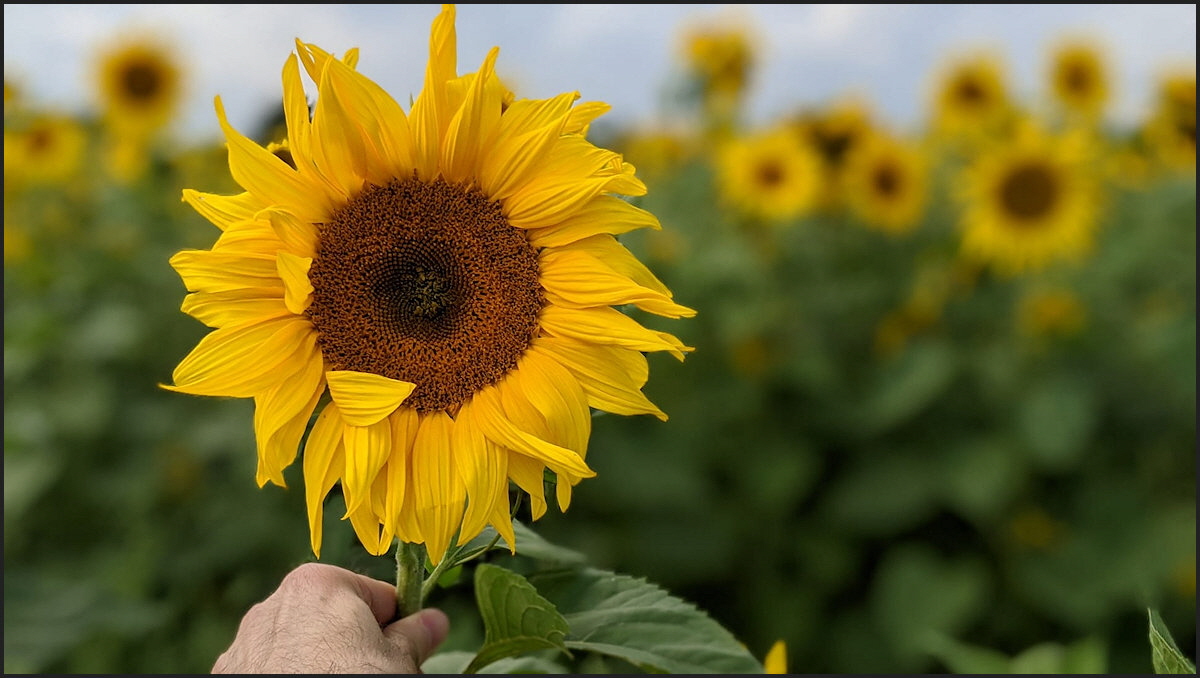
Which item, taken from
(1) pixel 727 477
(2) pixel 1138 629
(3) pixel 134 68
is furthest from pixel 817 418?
(3) pixel 134 68

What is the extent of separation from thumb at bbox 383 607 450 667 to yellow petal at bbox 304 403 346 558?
0.13 metres

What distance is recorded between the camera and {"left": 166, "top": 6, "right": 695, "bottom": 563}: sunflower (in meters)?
0.86

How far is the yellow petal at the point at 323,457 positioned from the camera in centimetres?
86

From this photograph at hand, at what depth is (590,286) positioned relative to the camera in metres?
0.90

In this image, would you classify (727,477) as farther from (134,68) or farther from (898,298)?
(134,68)

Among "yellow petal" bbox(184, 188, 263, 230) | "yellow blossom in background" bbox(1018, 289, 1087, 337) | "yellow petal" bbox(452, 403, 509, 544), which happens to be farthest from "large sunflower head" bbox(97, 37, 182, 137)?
"yellow petal" bbox(452, 403, 509, 544)

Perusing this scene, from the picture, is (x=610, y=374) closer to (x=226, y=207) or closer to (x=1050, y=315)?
(x=226, y=207)

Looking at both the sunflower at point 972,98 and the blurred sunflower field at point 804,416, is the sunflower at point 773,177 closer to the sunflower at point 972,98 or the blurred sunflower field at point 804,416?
the blurred sunflower field at point 804,416

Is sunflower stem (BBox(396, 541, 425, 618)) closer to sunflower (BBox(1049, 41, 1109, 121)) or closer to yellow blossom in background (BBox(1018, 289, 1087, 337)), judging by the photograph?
yellow blossom in background (BBox(1018, 289, 1087, 337))

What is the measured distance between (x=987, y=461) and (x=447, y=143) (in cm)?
267

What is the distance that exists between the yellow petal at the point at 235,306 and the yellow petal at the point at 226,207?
0.20ft

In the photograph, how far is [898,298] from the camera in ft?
12.8

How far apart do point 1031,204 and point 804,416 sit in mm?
1298

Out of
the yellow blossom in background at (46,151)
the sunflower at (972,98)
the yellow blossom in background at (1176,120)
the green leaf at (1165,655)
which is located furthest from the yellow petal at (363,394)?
the yellow blossom in background at (1176,120)
